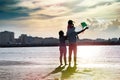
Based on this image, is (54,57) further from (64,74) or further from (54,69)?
(64,74)

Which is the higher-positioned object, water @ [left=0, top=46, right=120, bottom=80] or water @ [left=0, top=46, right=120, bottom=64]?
water @ [left=0, top=46, right=120, bottom=80]

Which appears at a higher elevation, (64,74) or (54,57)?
(64,74)

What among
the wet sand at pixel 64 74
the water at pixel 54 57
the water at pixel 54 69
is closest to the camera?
the wet sand at pixel 64 74

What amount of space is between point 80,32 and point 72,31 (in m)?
0.47

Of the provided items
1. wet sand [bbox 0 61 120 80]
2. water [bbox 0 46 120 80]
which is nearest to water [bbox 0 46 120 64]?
water [bbox 0 46 120 80]

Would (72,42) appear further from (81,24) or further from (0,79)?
(0,79)

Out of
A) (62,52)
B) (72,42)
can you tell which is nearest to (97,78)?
(72,42)

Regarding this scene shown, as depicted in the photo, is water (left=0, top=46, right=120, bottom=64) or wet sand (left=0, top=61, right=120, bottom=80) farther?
water (left=0, top=46, right=120, bottom=64)

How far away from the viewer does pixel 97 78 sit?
51.9ft

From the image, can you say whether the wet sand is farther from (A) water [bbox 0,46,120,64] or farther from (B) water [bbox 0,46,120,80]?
(A) water [bbox 0,46,120,64]

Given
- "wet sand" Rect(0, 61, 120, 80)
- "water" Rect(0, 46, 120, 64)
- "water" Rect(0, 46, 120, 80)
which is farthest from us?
"water" Rect(0, 46, 120, 64)

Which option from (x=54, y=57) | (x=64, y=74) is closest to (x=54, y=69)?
(x=64, y=74)

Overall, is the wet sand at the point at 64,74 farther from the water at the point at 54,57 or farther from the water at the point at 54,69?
the water at the point at 54,57

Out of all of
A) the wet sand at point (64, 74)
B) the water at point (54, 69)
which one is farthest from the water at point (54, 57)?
the wet sand at point (64, 74)
